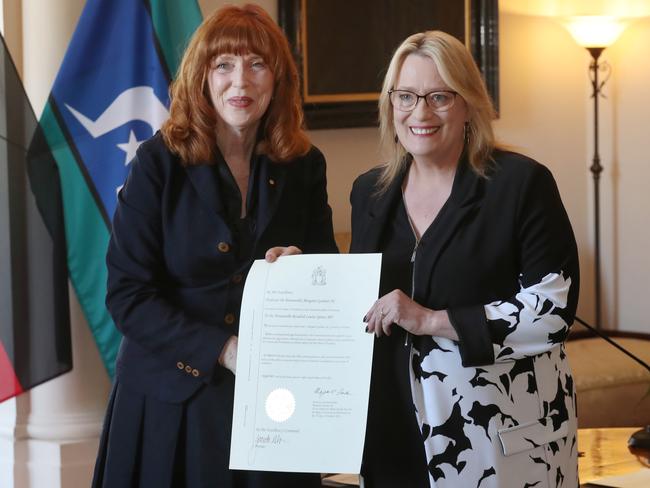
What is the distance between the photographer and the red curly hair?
2.43 m

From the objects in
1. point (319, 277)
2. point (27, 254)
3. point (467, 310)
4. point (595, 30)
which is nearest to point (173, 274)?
point (319, 277)

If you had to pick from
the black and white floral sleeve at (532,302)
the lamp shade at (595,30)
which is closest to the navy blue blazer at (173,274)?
the black and white floral sleeve at (532,302)

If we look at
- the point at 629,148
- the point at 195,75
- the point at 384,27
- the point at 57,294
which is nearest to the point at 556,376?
the point at 195,75

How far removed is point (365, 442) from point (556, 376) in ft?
1.41

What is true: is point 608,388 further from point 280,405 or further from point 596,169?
point 280,405

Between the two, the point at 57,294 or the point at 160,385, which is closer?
the point at 160,385

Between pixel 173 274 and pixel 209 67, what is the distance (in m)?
0.48

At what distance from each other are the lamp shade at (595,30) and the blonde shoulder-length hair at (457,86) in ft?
14.4

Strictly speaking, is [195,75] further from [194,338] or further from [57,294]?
[57,294]

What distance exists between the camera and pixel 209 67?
2455mm

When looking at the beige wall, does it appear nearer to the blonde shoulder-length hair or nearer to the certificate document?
the blonde shoulder-length hair

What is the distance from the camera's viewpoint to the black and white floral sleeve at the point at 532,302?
217 centimetres

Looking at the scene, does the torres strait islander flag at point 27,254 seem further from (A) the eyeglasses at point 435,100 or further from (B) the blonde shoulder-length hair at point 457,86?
(A) the eyeglasses at point 435,100

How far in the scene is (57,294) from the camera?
151 inches
